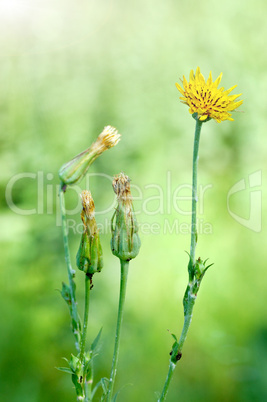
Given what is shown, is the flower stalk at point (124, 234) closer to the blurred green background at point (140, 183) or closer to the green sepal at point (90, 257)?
the green sepal at point (90, 257)

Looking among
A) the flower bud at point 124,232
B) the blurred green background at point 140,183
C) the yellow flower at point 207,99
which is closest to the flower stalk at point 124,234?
the flower bud at point 124,232

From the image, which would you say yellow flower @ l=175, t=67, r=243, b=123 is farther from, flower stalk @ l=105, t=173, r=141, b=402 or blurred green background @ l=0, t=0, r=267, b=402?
blurred green background @ l=0, t=0, r=267, b=402

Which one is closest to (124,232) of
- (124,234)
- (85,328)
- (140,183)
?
(124,234)

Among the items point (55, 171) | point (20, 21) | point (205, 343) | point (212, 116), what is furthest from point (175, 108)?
point (212, 116)

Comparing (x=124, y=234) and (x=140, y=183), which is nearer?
(x=124, y=234)

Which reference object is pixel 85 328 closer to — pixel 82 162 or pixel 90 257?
pixel 90 257

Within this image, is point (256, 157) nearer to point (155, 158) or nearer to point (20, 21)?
point (155, 158)
